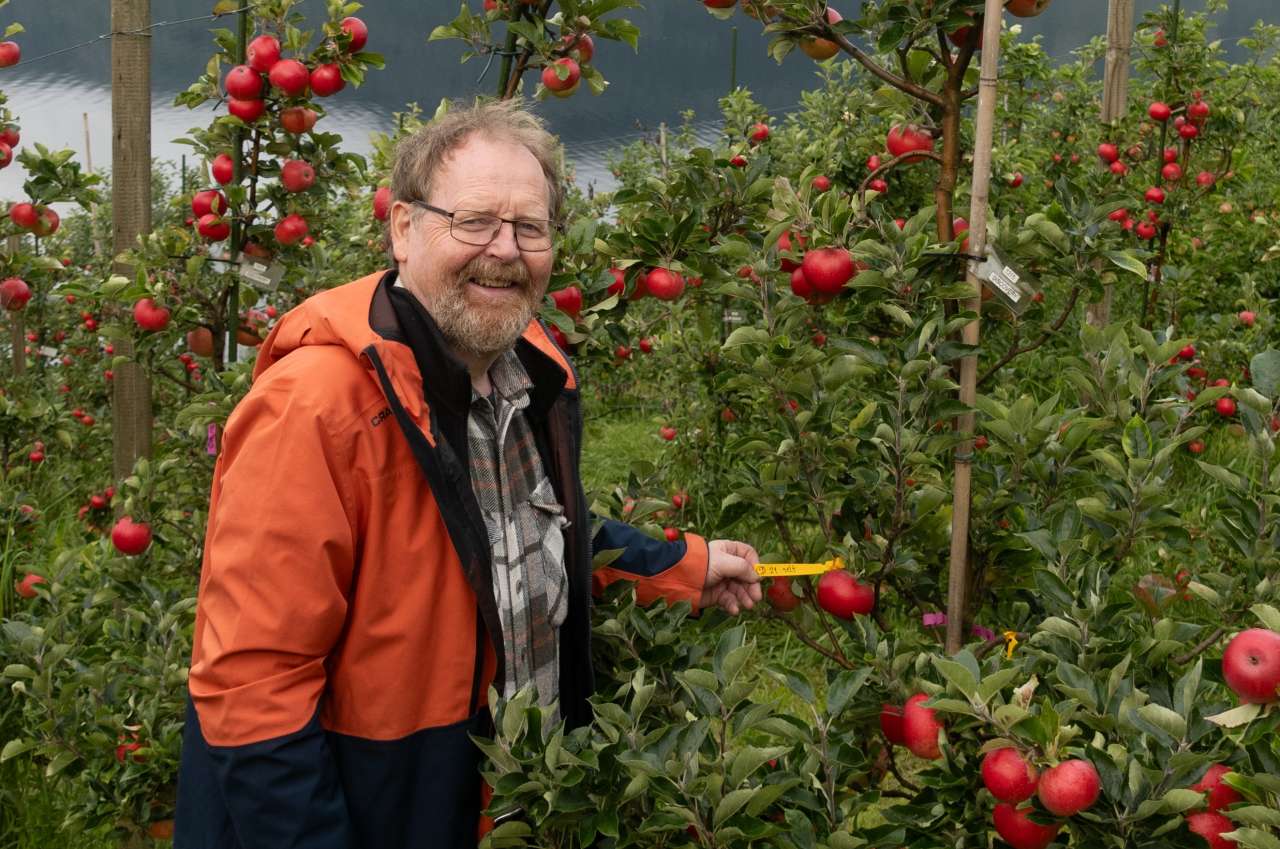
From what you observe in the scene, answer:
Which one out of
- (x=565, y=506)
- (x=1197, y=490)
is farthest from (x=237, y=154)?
(x=1197, y=490)

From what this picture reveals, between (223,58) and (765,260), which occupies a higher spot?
(223,58)

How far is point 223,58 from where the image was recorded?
2.79 meters

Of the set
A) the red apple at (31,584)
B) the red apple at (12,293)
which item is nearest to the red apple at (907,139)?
the red apple at (31,584)

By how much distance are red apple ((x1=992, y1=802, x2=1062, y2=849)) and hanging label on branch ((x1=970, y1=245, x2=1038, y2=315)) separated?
0.67 metres

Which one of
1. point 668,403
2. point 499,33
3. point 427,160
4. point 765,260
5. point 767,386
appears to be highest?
point 499,33

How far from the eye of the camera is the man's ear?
161 centimetres

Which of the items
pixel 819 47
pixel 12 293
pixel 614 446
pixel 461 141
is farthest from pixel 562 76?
pixel 614 446

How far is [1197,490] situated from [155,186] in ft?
24.0

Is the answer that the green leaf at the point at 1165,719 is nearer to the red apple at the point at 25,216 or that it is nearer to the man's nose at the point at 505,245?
the man's nose at the point at 505,245

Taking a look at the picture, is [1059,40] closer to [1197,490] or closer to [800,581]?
[1197,490]

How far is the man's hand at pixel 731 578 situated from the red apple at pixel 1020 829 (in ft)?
2.01

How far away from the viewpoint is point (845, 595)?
1.77 meters

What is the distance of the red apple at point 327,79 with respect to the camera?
2.60 meters

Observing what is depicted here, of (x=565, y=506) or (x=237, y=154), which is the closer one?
(x=565, y=506)
